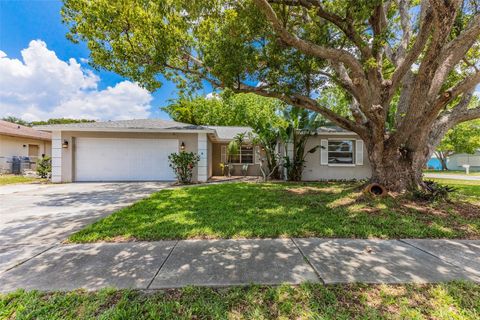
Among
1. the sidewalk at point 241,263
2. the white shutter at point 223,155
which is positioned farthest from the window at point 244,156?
the sidewalk at point 241,263

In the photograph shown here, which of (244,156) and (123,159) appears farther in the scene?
(244,156)

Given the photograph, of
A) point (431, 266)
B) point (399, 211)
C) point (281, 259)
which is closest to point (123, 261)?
point (281, 259)

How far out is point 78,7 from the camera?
691cm

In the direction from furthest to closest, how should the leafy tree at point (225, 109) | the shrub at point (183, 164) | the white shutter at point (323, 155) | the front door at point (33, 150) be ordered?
the leafy tree at point (225, 109), the front door at point (33, 150), the white shutter at point (323, 155), the shrub at point (183, 164)

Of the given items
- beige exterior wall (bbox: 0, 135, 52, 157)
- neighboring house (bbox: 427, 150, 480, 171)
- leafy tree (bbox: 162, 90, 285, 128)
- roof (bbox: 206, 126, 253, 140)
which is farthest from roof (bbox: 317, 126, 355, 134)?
neighboring house (bbox: 427, 150, 480, 171)

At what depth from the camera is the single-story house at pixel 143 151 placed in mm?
10984

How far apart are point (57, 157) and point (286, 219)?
12.1 meters

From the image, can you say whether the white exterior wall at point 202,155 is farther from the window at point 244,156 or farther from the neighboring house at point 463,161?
the neighboring house at point 463,161

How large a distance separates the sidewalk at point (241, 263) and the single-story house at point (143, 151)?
27.0ft

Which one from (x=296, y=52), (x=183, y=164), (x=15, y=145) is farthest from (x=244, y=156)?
(x=15, y=145)

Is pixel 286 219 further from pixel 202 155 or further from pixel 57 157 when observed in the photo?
pixel 57 157

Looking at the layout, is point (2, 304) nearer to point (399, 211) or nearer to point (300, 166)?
point (399, 211)

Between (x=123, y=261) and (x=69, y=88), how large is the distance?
15.2 metres

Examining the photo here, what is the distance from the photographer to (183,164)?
1075 cm
